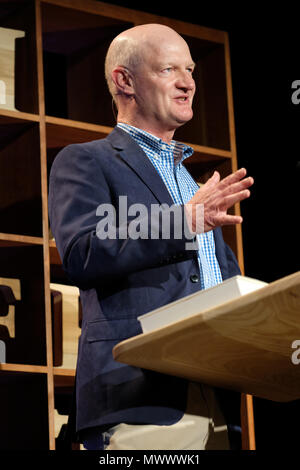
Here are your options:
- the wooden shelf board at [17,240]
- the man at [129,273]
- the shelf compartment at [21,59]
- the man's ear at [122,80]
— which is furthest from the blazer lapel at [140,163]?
the shelf compartment at [21,59]

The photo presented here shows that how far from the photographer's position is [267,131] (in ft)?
11.1

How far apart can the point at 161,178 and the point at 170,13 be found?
6.55 feet

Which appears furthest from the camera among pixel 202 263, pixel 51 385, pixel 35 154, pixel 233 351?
pixel 35 154

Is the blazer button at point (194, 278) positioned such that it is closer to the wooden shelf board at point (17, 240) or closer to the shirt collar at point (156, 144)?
the shirt collar at point (156, 144)

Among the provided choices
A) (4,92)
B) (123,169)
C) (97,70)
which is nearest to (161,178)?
(123,169)

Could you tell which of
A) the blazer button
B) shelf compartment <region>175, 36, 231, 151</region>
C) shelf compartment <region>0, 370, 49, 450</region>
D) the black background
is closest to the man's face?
the blazer button

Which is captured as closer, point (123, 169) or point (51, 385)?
point (123, 169)

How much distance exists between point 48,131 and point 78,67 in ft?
1.73

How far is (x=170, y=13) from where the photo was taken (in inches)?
138

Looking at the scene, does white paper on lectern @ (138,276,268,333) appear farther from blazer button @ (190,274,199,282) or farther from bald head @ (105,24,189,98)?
bald head @ (105,24,189,98)

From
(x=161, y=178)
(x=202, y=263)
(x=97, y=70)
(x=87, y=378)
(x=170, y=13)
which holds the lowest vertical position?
(x=87, y=378)

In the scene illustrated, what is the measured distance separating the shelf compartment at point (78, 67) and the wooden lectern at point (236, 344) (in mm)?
2056

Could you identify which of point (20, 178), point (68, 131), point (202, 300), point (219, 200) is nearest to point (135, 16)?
point (68, 131)

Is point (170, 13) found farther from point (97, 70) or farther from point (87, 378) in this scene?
point (87, 378)
